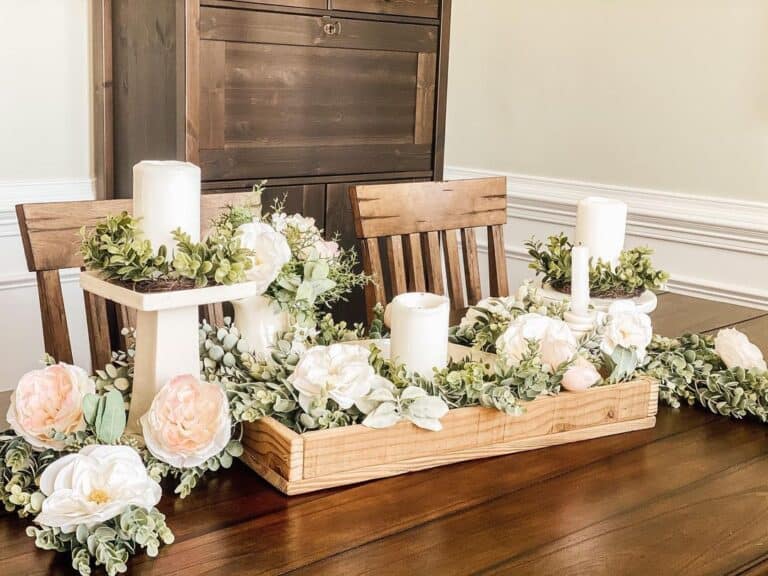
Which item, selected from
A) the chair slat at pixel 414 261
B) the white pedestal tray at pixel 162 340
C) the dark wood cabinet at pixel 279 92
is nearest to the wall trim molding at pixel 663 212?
the dark wood cabinet at pixel 279 92

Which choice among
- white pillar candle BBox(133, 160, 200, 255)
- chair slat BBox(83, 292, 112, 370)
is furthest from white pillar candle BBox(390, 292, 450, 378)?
chair slat BBox(83, 292, 112, 370)

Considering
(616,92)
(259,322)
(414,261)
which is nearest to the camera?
(259,322)

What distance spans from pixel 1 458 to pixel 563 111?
2.69 metres

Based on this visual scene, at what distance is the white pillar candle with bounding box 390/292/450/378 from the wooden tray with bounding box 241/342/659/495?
0.24ft

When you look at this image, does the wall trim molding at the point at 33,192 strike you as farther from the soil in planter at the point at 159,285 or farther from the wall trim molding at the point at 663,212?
the soil in planter at the point at 159,285

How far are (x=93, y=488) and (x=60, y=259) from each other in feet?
2.55

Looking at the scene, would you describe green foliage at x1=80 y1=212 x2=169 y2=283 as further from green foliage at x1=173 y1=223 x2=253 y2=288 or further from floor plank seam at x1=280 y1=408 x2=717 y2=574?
floor plank seam at x1=280 y1=408 x2=717 y2=574

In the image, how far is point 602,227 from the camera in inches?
61.1

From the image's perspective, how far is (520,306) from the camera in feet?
4.89

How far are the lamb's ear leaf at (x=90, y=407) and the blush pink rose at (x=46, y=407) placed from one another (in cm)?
4

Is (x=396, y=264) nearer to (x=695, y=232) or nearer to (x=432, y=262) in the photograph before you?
(x=432, y=262)

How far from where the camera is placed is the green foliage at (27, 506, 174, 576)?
91 centimetres

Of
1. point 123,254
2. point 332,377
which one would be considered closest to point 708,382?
point 332,377

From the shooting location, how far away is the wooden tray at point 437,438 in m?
1.12
